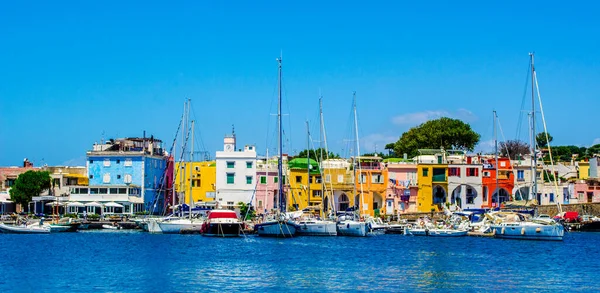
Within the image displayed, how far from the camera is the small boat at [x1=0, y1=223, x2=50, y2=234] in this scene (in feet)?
293

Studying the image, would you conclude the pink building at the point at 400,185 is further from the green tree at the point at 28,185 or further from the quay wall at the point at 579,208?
the green tree at the point at 28,185

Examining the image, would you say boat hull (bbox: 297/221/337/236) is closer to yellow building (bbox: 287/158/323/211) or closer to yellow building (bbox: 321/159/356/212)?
yellow building (bbox: 321/159/356/212)

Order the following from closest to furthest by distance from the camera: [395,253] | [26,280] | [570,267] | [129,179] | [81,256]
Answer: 1. [26,280]
2. [570,267]
3. [81,256]
4. [395,253]
5. [129,179]

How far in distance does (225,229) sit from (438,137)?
5736 cm

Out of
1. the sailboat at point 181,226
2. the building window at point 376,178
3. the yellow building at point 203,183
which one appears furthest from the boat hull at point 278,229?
the building window at point 376,178

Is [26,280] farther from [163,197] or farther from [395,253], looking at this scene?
[163,197]

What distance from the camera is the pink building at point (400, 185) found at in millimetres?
104875

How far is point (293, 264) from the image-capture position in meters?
57.7

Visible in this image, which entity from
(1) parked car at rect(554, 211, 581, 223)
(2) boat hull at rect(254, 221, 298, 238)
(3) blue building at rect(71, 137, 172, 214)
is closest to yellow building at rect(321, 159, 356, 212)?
(3) blue building at rect(71, 137, 172, 214)

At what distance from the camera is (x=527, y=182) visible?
10681cm

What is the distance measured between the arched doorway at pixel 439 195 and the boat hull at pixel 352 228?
2448cm

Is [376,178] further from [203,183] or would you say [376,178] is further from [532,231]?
[532,231]

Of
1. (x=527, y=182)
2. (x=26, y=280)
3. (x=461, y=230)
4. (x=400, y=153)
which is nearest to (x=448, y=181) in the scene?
(x=527, y=182)

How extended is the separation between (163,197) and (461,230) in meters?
38.9
